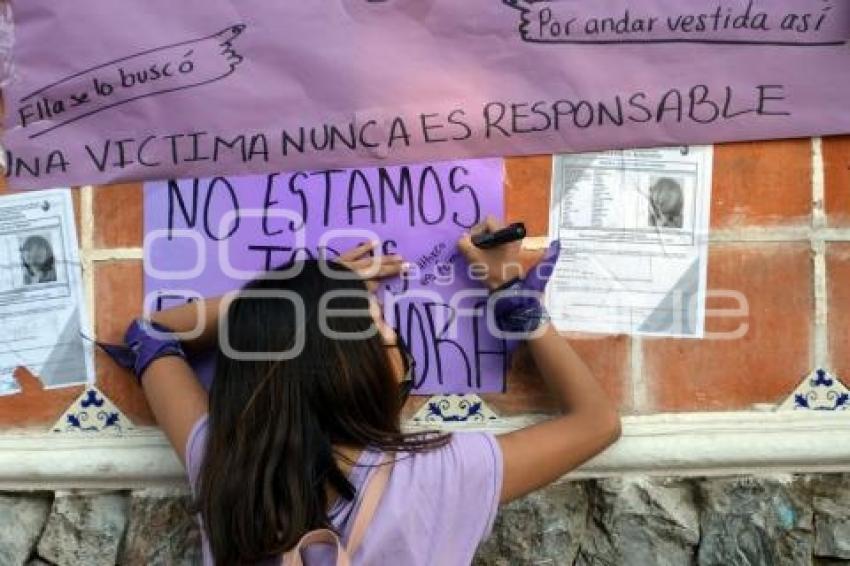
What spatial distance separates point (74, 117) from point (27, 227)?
0.75ft

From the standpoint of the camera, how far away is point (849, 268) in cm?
172

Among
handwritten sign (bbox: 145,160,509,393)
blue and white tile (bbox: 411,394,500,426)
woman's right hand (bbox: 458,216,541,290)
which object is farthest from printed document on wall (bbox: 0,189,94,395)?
woman's right hand (bbox: 458,216,541,290)

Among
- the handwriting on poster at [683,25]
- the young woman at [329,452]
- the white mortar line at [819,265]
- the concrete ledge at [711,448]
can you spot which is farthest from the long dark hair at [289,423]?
the white mortar line at [819,265]

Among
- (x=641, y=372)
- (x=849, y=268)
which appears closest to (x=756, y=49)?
→ (x=849, y=268)

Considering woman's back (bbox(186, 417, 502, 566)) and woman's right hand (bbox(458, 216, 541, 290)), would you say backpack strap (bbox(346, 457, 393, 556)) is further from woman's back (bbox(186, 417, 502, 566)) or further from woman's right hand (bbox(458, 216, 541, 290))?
woman's right hand (bbox(458, 216, 541, 290))

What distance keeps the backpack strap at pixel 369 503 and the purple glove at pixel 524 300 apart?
42 cm

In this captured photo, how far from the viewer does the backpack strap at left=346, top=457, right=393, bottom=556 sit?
132 centimetres

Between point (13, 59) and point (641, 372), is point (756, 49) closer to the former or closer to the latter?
point (641, 372)

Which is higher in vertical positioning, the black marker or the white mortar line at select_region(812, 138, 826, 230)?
the white mortar line at select_region(812, 138, 826, 230)

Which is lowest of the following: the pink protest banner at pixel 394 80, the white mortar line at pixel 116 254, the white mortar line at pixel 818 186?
the white mortar line at pixel 116 254

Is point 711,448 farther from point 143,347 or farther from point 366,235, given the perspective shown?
point 143,347

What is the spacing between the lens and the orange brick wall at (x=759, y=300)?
1.72m

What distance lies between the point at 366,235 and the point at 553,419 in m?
0.48

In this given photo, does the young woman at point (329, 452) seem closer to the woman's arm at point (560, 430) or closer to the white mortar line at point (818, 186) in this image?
the woman's arm at point (560, 430)
